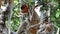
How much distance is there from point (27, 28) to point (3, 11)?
0.45ft

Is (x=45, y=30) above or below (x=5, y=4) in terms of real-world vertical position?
below

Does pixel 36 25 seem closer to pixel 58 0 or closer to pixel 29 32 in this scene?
pixel 29 32

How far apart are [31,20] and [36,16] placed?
0.10ft

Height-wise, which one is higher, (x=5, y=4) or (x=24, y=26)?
(x=5, y=4)

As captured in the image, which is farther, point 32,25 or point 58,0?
point 58,0

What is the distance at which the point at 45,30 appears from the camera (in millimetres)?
845

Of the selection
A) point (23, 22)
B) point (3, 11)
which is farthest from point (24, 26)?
point (3, 11)

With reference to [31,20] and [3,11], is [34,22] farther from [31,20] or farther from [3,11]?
[3,11]

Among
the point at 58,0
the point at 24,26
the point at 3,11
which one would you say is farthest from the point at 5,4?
the point at 58,0

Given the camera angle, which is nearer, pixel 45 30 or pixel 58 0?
pixel 45 30

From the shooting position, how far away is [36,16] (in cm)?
83

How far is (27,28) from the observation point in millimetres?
843

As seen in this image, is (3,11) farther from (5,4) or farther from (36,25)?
(36,25)

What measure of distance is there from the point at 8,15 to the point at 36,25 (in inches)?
5.5
